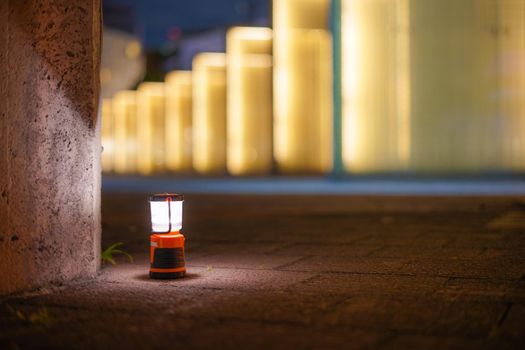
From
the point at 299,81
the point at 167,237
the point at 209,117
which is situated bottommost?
the point at 167,237

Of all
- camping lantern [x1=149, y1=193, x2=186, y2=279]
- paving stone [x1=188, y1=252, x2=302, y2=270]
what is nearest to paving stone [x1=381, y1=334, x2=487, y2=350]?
camping lantern [x1=149, y1=193, x2=186, y2=279]

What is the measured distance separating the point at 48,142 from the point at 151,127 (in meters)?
35.9

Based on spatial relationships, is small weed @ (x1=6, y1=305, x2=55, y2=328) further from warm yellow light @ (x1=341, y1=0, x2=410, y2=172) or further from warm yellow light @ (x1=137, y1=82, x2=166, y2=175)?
warm yellow light @ (x1=137, y1=82, x2=166, y2=175)

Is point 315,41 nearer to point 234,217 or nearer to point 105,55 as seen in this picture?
point 105,55

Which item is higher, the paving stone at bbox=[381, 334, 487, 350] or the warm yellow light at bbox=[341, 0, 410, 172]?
the warm yellow light at bbox=[341, 0, 410, 172]

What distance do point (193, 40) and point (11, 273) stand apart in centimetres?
3164

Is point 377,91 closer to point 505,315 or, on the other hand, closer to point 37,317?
point 505,315

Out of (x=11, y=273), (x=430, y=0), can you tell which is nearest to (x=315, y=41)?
(x=430, y=0)

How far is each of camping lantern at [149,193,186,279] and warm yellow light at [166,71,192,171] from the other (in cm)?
3146

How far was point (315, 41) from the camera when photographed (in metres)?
29.3

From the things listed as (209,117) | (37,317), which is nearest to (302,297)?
(37,317)

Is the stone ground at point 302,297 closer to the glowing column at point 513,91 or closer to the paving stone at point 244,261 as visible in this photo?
the paving stone at point 244,261

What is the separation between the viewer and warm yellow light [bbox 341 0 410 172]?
2133 cm

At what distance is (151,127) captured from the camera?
135 ft
